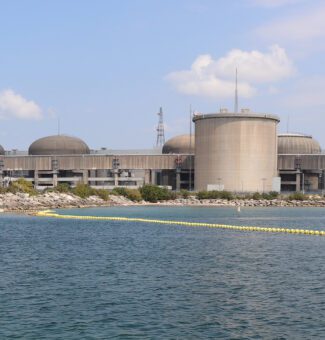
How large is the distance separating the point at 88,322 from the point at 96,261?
23.2 m

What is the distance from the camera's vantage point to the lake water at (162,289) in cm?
3158

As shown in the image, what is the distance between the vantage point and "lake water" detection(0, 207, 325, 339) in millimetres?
31578

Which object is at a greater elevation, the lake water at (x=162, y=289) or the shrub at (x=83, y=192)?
the shrub at (x=83, y=192)

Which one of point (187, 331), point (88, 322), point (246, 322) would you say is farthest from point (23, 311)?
point (246, 322)

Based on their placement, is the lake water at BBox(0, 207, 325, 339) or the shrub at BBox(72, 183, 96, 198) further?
the shrub at BBox(72, 183, 96, 198)

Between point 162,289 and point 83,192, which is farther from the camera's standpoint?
point 83,192

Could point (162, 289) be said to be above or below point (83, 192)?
below

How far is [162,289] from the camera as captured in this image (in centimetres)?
4156

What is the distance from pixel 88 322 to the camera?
32656 millimetres

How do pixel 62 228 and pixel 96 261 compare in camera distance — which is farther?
pixel 62 228

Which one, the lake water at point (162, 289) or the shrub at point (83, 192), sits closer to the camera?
the lake water at point (162, 289)

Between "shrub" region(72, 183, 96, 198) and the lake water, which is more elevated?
"shrub" region(72, 183, 96, 198)

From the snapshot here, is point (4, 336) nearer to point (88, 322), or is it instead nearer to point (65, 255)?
point (88, 322)

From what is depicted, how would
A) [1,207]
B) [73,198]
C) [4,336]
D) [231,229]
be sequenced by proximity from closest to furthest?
[4,336] < [231,229] < [1,207] < [73,198]
